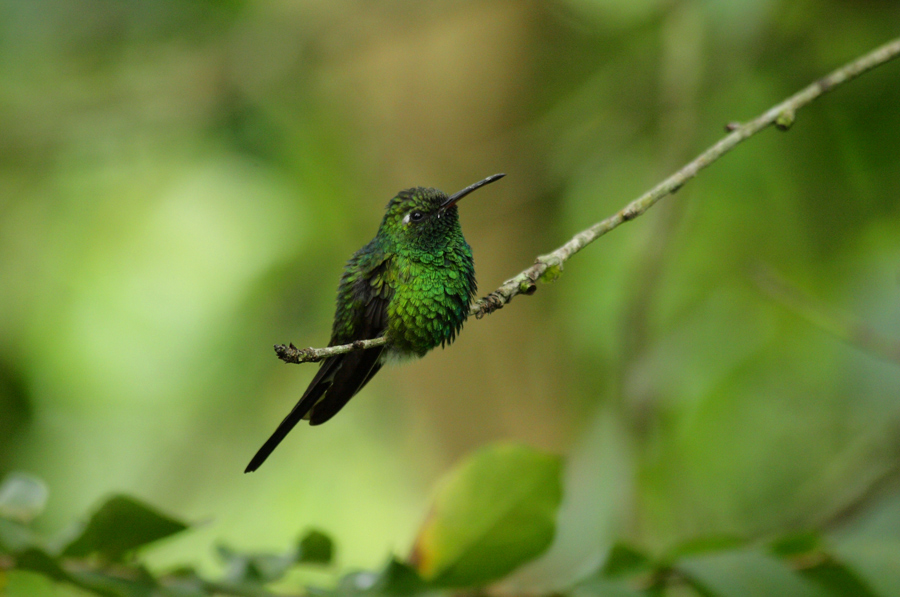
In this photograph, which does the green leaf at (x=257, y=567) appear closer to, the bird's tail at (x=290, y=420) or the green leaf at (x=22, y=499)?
the green leaf at (x=22, y=499)

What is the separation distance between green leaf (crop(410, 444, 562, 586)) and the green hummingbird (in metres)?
0.40

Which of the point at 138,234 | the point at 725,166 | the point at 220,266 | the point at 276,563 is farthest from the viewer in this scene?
the point at 138,234

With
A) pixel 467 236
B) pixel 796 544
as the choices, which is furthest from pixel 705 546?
pixel 467 236

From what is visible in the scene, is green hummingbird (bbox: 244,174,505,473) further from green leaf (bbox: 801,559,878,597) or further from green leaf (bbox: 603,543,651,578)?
green leaf (bbox: 801,559,878,597)

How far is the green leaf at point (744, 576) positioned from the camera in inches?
59.3

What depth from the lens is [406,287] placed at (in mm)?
1343

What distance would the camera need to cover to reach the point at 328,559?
1.62 meters

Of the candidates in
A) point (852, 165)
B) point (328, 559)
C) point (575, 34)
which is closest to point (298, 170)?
point (575, 34)

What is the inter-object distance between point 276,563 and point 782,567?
1016 mm

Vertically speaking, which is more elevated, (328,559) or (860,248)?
(860,248)

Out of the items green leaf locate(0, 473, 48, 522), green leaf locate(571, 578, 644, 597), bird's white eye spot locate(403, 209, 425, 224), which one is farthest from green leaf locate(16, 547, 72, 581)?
green leaf locate(571, 578, 644, 597)

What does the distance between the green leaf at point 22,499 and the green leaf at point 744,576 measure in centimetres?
127

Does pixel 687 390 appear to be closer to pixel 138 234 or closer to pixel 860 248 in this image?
pixel 860 248

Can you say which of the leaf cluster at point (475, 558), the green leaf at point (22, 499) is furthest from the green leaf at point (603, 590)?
the green leaf at point (22, 499)
